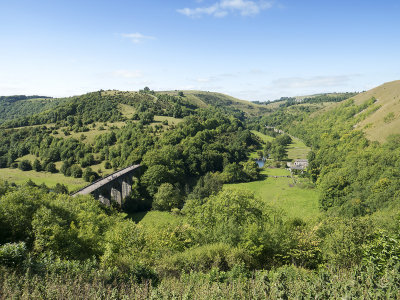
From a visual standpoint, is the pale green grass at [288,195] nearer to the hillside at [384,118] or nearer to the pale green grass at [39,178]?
the hillside at [384,118]

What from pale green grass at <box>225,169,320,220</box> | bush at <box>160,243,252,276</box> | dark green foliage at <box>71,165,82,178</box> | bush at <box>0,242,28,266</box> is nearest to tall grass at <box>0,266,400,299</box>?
bush at <box>0,242,28,266</box>

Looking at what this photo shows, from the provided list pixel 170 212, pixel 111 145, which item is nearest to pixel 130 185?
pixel 170 212

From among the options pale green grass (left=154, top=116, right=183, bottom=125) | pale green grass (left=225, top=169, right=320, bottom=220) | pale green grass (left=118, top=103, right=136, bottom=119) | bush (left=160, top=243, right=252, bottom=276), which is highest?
pale green grass (left=118, top=103, right=136, bottom=119)

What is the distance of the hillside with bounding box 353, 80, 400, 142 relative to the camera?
82.3m

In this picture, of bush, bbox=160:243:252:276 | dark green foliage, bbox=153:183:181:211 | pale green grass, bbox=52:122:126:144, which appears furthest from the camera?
pale green grass, bbox=52:122:126:144

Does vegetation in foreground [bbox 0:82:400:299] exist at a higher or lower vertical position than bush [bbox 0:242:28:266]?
Result: lower

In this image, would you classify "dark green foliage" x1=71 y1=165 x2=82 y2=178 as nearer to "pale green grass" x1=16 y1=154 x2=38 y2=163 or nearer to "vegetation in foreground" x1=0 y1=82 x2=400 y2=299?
"vegetation in foreground" x1=0 y1=82 x2=400 y2=299

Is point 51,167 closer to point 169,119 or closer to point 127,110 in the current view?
point 127,110

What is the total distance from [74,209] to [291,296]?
2832 centimetres

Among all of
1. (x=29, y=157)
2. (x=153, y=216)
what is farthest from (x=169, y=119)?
(x=153, y=216)

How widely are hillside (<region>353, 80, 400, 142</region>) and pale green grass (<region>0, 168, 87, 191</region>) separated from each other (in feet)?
346

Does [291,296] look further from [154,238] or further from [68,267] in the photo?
[154,238]

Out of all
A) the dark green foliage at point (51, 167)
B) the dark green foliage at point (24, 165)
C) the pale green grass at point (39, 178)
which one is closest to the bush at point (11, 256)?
the pale green grass at point (39, 178)

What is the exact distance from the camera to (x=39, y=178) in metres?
76.6
